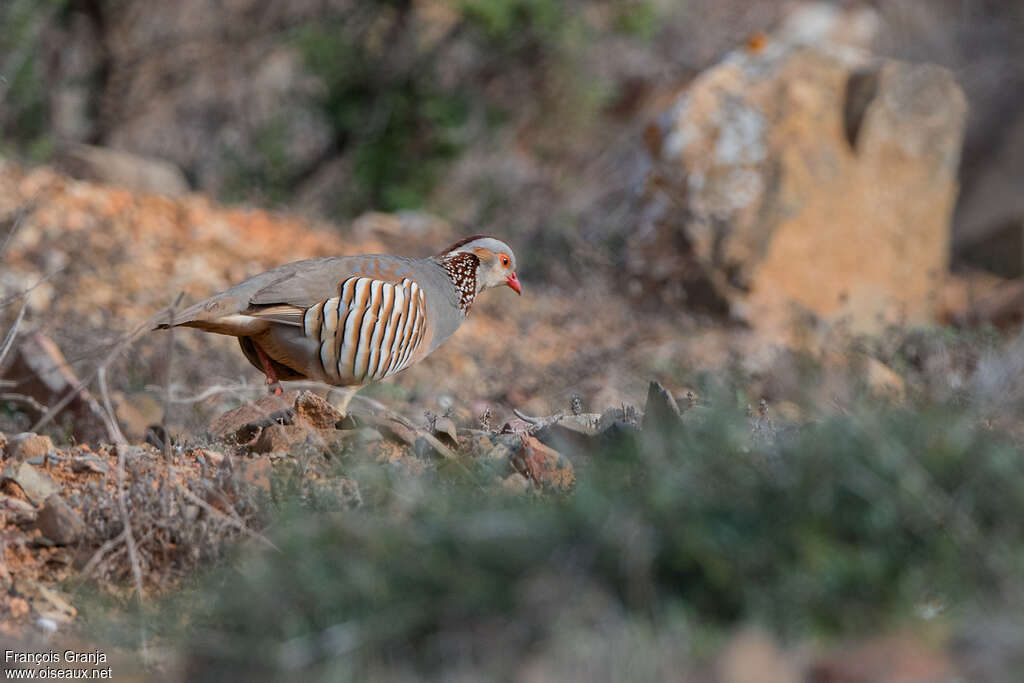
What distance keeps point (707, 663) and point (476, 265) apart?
408 centimetres

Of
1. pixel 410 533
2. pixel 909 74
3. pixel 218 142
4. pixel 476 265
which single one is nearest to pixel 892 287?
pixel 909 74

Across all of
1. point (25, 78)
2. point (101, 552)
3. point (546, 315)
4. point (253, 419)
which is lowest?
point (546, 315)

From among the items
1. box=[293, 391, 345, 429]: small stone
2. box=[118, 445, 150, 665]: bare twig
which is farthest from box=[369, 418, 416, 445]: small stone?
box=[118, 445, 150, 665]: bare twig

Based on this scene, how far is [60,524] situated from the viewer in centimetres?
364

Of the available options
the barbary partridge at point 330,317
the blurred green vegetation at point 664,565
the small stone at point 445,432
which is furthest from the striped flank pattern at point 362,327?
the blurred green vegetation at point 664,565

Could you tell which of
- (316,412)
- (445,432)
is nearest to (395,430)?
(445,432)

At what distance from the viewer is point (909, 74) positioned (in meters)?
10.2

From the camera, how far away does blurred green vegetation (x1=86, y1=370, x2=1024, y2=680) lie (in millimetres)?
2424

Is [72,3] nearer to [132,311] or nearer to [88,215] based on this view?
[88,215]

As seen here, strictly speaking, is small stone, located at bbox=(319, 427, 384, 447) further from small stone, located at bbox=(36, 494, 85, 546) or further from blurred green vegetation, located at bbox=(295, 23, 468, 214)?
blurred green vegetation, located at bbox=(295, 23, 468, 214)

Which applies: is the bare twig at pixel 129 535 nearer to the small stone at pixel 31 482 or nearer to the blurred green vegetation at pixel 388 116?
the small stone at pixel 31 482

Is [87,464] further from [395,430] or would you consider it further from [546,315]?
[546,315]

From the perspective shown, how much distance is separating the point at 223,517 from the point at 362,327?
198 centimetres

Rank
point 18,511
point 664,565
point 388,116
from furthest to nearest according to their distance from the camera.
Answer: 1. point 388,116
2. point 18,511
3. point 664,565
